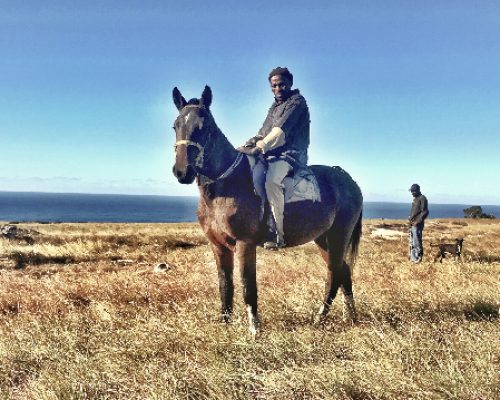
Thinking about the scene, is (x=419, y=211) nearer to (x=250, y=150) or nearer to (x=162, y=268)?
(x=162, y=268)

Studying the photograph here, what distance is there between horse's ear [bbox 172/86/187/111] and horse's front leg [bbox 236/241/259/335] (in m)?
1.86

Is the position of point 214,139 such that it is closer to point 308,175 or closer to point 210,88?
point 210,88

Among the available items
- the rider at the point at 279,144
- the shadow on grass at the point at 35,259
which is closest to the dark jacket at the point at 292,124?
the rider at the point at 279,144

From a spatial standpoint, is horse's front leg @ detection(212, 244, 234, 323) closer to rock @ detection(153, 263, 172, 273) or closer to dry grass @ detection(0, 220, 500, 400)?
dry grass @ detection(0, 220, 500, 400)

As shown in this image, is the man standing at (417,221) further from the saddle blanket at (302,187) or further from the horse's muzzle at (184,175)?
the horse's muzzle at (184,175)

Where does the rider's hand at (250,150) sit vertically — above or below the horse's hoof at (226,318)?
above

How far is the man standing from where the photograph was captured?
15.6m

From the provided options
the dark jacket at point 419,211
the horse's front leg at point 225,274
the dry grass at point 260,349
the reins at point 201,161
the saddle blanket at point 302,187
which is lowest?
the dry grass at point 260,349

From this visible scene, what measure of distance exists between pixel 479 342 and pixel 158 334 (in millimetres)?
3493

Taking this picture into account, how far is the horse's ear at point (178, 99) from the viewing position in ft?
17.1

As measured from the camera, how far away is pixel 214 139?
5.30m

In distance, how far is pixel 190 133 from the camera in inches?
193

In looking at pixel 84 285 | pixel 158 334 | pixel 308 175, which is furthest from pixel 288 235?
pixel 84 285

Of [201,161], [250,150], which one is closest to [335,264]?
[250,150]
